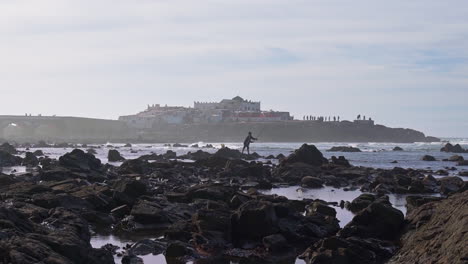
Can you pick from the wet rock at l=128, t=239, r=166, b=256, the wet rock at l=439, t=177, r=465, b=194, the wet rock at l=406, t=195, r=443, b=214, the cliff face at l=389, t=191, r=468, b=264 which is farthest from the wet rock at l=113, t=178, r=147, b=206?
the wet rock at l=439, t=177, r=465, b=194

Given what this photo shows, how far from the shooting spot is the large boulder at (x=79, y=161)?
1435 inches

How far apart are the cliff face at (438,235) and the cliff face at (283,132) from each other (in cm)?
12734

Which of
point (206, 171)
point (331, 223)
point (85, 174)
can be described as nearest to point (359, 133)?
point (206, 171)

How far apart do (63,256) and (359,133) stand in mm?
146949

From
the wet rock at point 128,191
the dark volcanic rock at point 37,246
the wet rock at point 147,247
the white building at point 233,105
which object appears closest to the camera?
the dark volcanic rock at point 37,246

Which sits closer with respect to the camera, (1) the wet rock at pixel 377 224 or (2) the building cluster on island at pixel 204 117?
(1) the wet rock at pixel 377 224

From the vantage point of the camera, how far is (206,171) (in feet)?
133

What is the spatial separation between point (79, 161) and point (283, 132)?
371ft

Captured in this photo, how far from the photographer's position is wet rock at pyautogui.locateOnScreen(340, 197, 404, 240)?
15.5 metres

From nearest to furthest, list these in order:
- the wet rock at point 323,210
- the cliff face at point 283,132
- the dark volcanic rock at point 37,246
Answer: the dark volcanic rock at point 37,246
the wet rock at point 323,210
the cliff face at point 283,132

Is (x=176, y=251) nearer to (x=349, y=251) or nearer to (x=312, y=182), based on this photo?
(x=349, y=251)

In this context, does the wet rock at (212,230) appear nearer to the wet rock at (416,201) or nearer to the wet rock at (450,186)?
the wet rock at (416,201)

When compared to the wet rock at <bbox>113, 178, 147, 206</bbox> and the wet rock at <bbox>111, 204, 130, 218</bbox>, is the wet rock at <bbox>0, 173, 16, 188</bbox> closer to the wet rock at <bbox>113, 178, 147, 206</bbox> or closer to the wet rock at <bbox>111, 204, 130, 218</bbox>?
the wet rock at <bbox>113, 178, 147, 206</bbox>

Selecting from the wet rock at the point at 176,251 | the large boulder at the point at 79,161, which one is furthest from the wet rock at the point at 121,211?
the large boulder at the point at 79,161
